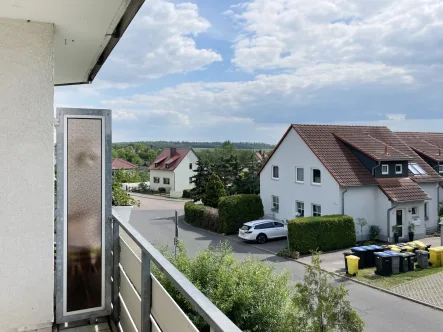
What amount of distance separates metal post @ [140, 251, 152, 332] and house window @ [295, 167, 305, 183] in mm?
20433

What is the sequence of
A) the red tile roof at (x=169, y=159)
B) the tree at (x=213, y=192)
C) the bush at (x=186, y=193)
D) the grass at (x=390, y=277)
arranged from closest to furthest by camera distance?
the grass at (x=390, y=277) → the tree at (x=213, y=192) → the bush at (x=186, y=193) → the red tile roof at (x=169, y=159)

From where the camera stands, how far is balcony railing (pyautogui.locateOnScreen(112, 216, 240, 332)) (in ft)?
4.27

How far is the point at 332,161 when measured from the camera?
20625 millimetres

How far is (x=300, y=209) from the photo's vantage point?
22297mm

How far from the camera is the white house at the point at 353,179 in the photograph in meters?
19.7

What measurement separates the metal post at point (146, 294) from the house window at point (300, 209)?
67.8 feet

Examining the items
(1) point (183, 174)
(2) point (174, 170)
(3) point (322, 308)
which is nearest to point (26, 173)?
(3) point (322, 308)

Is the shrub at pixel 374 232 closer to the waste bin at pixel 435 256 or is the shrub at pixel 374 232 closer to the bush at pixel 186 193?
the waste bin at pixel 435 256

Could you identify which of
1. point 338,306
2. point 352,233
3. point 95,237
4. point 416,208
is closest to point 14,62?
point 95,237

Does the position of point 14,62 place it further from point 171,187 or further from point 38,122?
point 171,187

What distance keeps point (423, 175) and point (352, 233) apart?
770cm

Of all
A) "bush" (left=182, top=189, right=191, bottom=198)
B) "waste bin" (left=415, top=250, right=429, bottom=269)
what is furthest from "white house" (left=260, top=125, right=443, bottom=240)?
"bush" (left=182, top=189, right=191, bottom=198)

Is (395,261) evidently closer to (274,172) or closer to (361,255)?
(361,255)

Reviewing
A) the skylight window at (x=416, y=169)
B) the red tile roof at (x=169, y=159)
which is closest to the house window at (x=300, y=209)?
the skylight window at (x=416, y=169)
